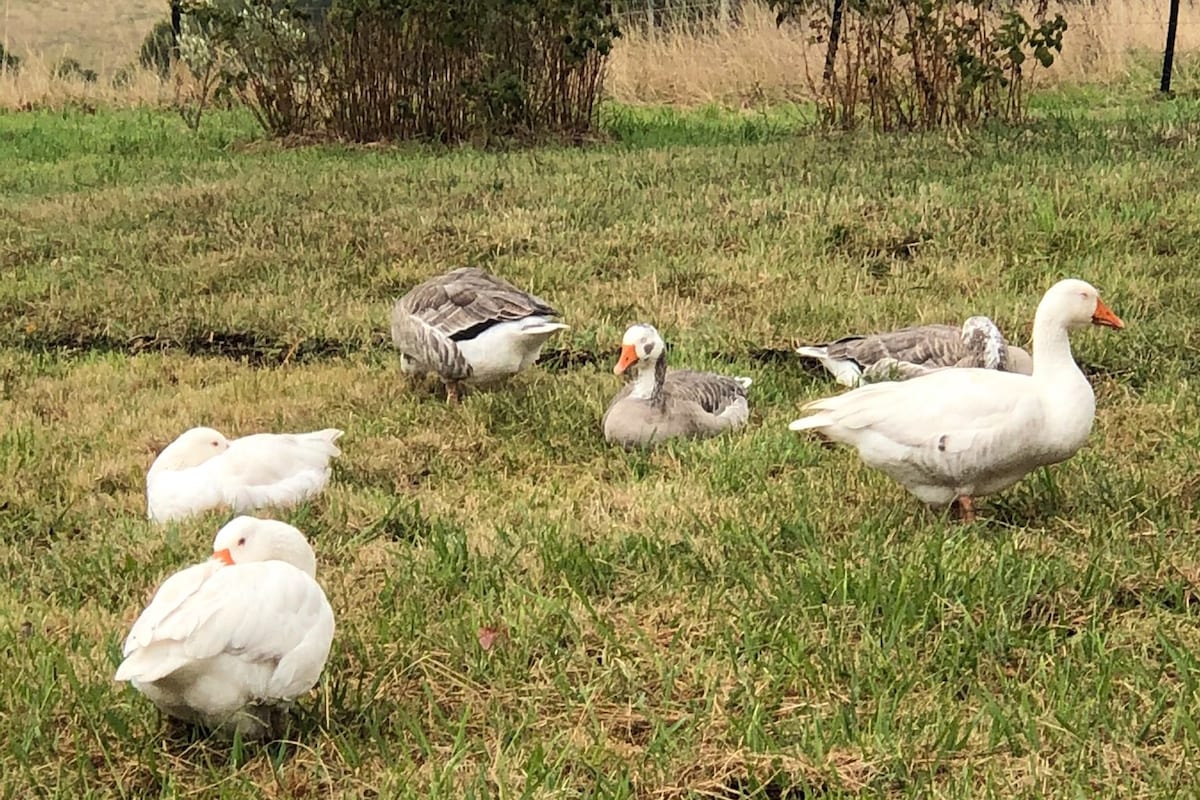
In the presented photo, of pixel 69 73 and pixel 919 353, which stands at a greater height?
pixel 69 73

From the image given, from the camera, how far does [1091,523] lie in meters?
4.28

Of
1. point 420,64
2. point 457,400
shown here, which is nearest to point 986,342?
point 457,400

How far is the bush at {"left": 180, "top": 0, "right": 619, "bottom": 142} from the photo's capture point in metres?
13.4

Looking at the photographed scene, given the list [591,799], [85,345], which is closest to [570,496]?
[591,799]

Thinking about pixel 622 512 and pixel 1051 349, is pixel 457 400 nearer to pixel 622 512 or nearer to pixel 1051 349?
pixel 622 512

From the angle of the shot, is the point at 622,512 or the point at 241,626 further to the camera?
the point at 622,512

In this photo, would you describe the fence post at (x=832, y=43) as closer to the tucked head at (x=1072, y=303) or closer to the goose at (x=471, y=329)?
the goose at (x=471, y=329)

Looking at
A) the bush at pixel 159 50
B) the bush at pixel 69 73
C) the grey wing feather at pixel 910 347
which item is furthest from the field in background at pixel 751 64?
the grey wing feather at pixel 910 347

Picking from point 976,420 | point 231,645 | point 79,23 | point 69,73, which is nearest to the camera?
point 231,645

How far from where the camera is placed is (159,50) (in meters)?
23.2

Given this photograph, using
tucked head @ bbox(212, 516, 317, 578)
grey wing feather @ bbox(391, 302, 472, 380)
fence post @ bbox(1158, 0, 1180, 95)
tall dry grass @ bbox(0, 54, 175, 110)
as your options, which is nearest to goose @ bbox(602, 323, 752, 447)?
grey wing feather @ bbox(391, 302, 472, 380)

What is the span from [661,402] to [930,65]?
8.19 metres

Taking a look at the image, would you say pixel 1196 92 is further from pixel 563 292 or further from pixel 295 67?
pixel 563 292

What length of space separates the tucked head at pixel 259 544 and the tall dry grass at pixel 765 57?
51.1 feet
